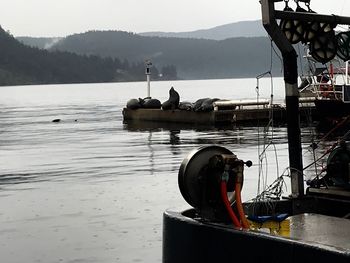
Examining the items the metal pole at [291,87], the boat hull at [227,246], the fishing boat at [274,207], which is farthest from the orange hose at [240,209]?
the metal pole at [291,87]

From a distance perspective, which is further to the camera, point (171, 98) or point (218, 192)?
point (171, 98)

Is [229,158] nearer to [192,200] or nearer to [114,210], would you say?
[192,200]

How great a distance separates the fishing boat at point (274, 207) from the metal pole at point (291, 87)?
0.01 metres

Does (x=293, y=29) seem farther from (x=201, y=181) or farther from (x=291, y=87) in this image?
(x=201, y=181)

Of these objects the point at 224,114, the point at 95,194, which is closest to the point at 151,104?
the point at 224,114

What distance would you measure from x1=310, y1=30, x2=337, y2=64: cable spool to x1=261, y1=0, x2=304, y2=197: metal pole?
0.75m

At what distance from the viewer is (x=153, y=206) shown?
1652 centimetres

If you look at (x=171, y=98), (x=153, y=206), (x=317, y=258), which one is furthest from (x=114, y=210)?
(x=171, y=98)

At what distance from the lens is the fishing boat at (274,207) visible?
765 cm

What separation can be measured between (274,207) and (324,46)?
2256mm

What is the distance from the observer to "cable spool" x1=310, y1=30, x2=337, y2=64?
981cm

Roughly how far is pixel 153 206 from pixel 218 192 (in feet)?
27.9

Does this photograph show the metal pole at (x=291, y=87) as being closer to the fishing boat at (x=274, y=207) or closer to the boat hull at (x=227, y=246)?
the fishing boat at (x=274, y=207)

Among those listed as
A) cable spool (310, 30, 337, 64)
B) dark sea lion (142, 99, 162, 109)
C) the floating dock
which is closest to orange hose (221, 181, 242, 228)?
cable spool (310, 30, 337, 64)
